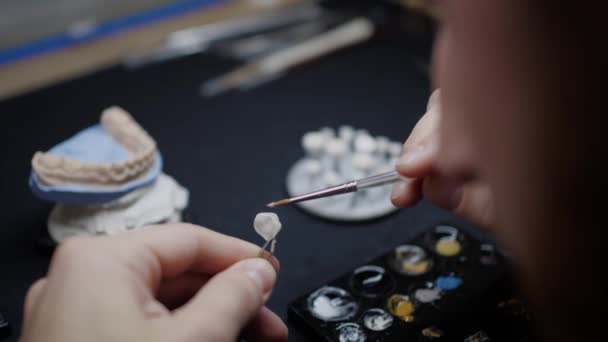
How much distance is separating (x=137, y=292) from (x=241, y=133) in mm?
702

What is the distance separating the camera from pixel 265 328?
0.78 meters

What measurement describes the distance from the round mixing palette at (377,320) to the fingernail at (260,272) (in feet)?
0.66

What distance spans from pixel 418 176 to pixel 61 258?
1.43 ft

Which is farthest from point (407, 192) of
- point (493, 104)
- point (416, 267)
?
point (493, 104)

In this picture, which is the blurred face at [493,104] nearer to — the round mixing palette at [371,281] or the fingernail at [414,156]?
the fingernail at [414,156]

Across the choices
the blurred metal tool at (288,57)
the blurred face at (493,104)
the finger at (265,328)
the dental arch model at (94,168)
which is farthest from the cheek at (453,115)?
the blurred metal tool at (288,57)

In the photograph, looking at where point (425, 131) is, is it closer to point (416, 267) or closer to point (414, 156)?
point (414, 156)

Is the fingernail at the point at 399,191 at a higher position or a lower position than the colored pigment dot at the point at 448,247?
higher

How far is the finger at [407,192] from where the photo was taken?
2.83ft

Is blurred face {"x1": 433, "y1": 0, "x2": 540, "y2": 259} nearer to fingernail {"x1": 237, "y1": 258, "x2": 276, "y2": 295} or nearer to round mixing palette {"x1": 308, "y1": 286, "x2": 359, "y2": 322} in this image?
fingernail {"x1": 237, "y1": 258, "x2": 276, "y2": 295}

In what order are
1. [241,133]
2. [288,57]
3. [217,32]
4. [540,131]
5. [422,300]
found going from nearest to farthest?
[540,131], [422,300], [241,133], [288,57], [217,32]

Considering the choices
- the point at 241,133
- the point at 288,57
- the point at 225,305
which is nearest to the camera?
the point at 225,305

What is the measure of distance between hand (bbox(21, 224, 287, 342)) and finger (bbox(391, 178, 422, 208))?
0.78 feet

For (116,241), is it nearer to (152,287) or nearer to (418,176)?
(152,287)
